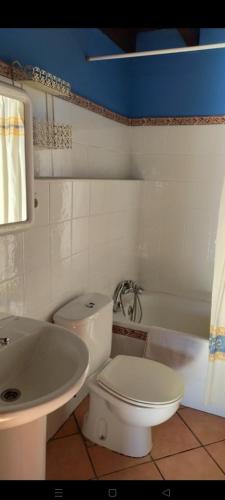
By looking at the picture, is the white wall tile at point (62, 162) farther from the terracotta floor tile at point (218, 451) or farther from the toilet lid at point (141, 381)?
the terracotta floor tile at point (218, 451)

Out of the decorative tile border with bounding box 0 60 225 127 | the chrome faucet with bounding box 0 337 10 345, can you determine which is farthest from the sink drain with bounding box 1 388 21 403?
the decorative tile border with bounding box 0 60 225 127

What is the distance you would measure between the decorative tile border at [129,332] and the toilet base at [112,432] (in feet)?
1.64

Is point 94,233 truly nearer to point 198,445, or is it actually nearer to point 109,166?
point 109,166

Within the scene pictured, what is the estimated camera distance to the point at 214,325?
1.80 m

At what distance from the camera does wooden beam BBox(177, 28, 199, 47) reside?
2.11 m

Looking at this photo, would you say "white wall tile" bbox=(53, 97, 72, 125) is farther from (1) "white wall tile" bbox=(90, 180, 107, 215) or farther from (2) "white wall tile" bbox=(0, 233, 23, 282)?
(2) "white wall tile" bbox=(0, 233, 23, 282)

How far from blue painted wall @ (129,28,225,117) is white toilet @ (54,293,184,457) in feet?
5.15

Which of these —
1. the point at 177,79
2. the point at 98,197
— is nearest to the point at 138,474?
the point at 98,197

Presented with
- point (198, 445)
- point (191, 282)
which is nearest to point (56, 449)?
point (198, 445)

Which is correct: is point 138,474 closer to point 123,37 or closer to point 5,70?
point 5,70

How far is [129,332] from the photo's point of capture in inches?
83.1

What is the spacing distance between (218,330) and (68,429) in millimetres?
1010

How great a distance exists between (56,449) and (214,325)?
107 cm
